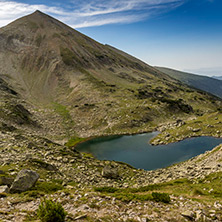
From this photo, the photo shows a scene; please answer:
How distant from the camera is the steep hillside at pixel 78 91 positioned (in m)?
99.8

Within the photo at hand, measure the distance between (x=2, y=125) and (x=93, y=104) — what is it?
5823cm

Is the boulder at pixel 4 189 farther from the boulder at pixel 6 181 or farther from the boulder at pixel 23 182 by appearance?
the boulder at pixel 6 181

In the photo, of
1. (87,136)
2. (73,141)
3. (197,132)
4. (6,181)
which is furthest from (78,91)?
(6,181)

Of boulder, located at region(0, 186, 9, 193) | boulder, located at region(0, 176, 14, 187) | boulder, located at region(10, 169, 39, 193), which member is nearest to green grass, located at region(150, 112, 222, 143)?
boulder, located at region(10, 169, 39, 193)

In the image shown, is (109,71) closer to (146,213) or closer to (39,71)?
(39,71)

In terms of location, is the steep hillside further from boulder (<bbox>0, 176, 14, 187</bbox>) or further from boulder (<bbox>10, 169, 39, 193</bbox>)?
boulder (<bbox>10, 169, 39, 193</bbox>)

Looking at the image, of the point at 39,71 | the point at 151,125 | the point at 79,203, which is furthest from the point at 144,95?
the point at 79,203

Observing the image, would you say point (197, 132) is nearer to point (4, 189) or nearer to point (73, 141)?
point (73, 141)

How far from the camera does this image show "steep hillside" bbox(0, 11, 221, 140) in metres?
99.8

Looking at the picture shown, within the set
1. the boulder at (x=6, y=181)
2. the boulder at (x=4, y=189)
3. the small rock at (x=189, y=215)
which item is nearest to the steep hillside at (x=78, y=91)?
the boulder at (x=6, y=181)

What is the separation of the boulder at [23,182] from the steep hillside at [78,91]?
67471 mm

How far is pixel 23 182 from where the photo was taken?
20.5 metres

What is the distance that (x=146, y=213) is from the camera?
16.0 m

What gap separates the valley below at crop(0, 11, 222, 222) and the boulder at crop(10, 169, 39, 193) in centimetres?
11
